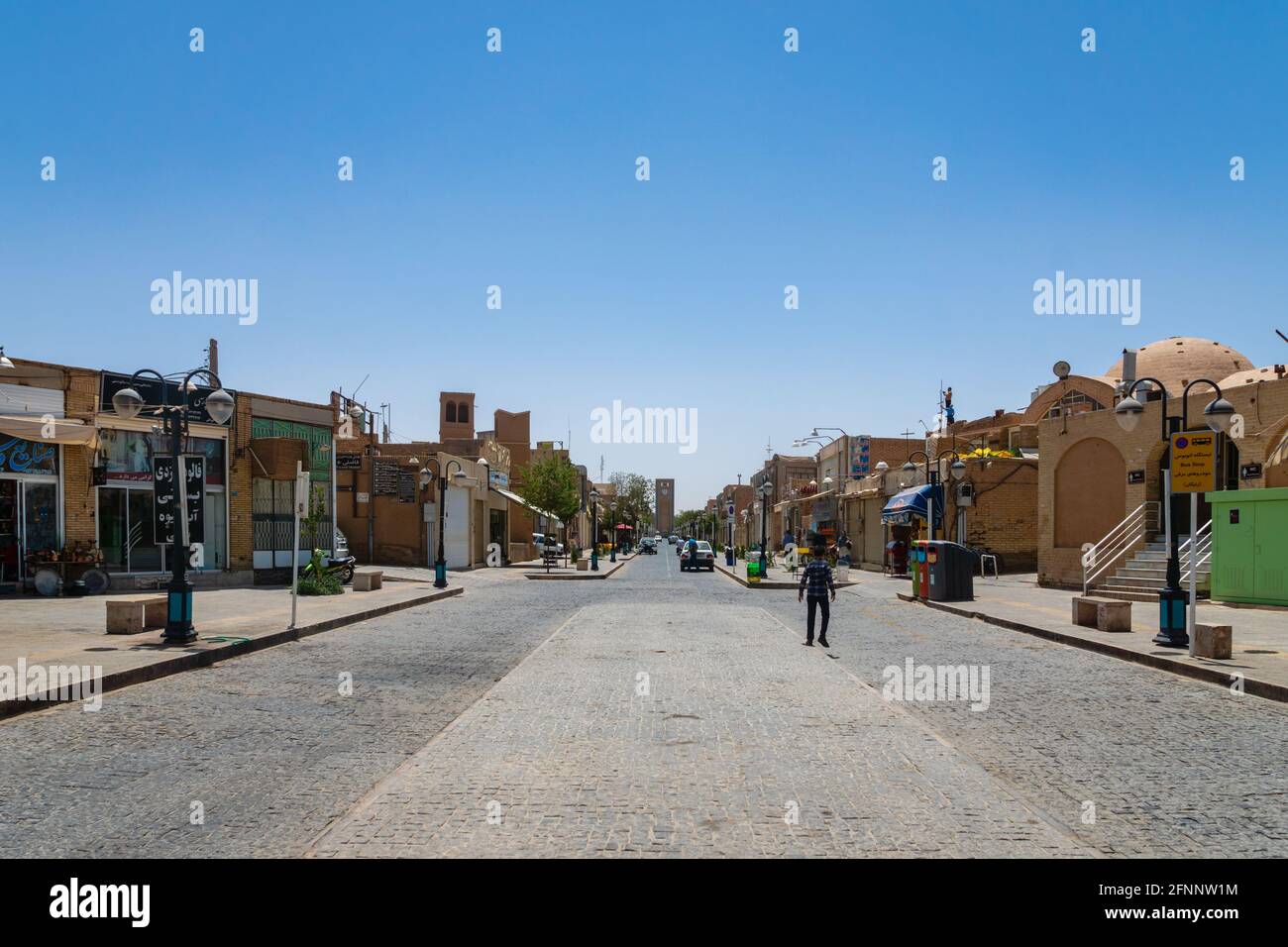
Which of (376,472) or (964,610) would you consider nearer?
(964,610)

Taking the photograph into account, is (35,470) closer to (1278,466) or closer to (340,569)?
(340,569)

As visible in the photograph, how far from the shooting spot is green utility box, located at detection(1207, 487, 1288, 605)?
68.5ft

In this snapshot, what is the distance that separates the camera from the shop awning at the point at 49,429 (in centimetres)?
2203

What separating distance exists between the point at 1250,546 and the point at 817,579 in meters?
12.9

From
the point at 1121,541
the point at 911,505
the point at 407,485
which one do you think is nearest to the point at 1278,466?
the point at 1121,541

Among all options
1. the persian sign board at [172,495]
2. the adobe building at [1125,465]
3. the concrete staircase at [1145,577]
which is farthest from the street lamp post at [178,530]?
the concrete staircase at [1145,577]

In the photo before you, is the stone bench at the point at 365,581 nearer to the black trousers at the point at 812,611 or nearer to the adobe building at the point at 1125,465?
the black trousers at the point at 812,611

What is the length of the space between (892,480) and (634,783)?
43.9 m

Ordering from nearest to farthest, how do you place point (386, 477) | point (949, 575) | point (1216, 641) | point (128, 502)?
point (1216, 641) → point (949, 575) → point (128, 502) → point (386, 477)

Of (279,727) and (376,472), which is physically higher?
(376,472)

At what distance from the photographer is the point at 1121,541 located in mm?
27469

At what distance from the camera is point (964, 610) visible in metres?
22.1
